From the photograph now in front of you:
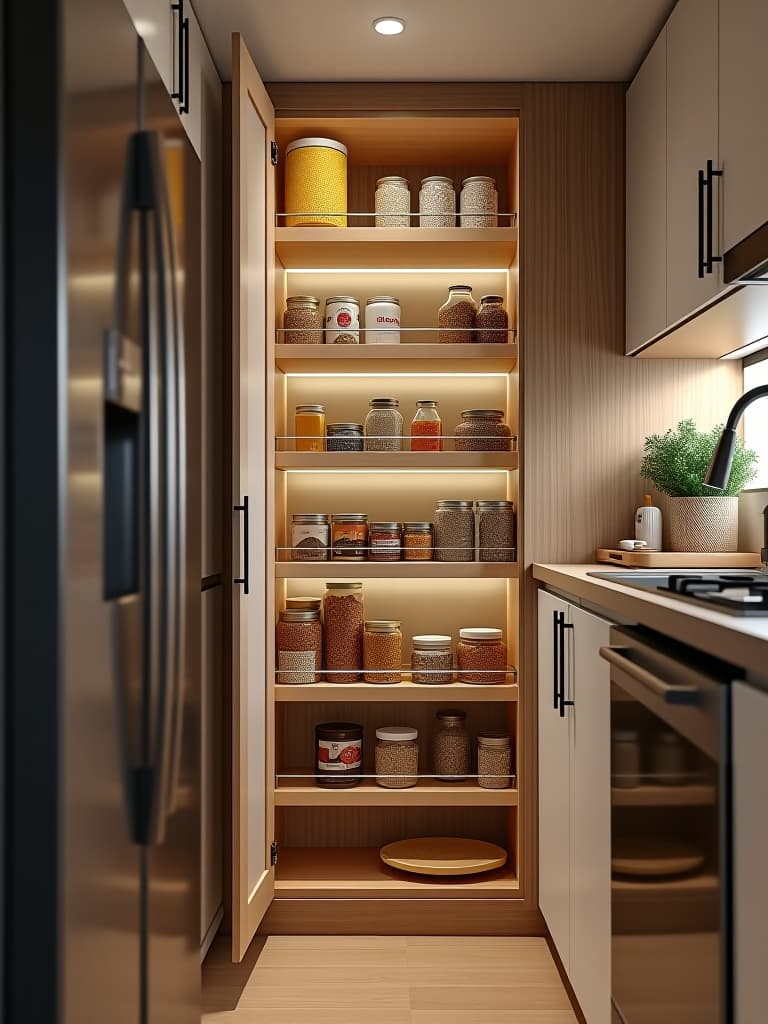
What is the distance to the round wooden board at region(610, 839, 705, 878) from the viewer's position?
48.4 inches

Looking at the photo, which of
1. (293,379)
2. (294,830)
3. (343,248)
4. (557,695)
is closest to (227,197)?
(343,248)

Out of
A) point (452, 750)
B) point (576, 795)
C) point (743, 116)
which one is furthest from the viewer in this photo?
point (452, 750)

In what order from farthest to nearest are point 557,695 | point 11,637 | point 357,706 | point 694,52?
point 357,706 → point 557,695 → point 694,52 → point 11,637

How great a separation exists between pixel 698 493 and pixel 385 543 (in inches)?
33.6

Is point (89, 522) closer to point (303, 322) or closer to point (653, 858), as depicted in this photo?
point (653, 858)

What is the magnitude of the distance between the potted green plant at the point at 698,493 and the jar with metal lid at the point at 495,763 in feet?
2.36

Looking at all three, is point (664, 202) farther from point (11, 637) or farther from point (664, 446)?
point (11, 637)

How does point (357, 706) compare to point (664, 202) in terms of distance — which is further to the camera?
point (357, 706)

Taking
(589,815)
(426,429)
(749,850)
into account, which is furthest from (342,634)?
(749,850)

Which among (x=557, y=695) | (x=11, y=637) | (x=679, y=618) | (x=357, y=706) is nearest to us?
(x=11, y=637)

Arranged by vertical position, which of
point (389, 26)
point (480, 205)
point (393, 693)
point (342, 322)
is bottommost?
point (393, 693)

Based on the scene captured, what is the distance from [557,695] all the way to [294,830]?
1.10m

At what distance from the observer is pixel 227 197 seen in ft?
9.07

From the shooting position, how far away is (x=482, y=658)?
274 centimetres
